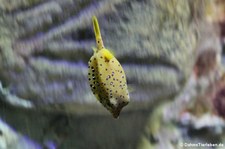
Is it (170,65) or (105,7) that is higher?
(105,7)

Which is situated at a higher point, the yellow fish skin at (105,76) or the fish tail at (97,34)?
the fish tail at (97,34)

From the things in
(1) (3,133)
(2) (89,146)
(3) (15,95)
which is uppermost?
(3) (15,95)

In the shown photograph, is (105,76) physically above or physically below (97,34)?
below

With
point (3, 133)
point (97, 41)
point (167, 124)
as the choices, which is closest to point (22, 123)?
point (3, 133)

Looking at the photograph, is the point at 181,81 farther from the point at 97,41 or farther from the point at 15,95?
the point at 15,95

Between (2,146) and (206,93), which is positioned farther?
(206,93)
